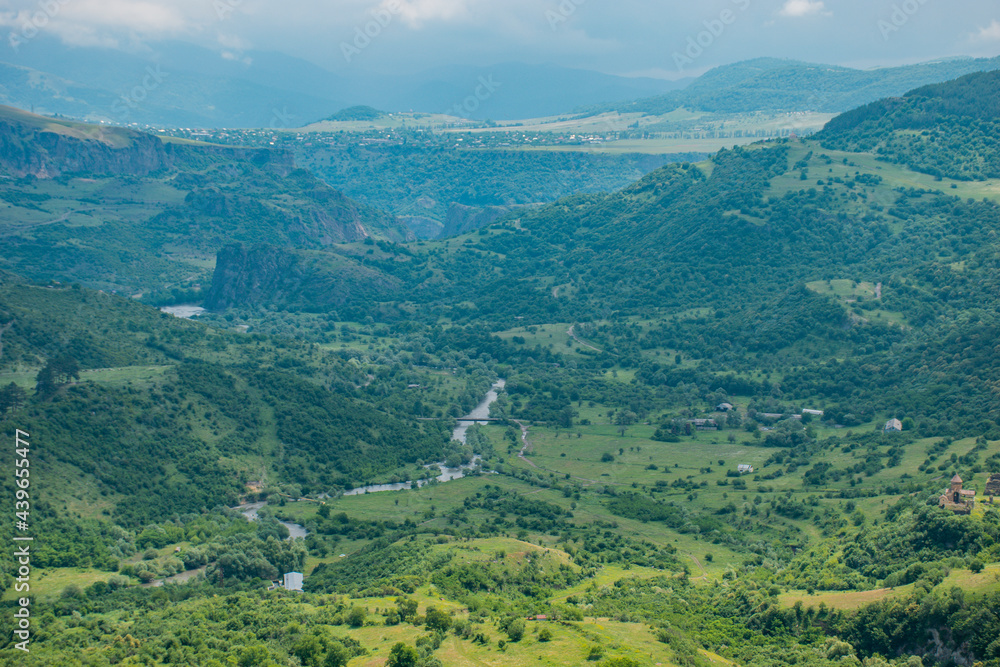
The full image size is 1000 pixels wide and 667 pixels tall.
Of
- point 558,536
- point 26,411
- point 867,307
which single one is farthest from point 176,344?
point 867,307

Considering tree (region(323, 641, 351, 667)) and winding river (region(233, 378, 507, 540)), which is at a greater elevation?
tree (region(323, 641, 351, 667))

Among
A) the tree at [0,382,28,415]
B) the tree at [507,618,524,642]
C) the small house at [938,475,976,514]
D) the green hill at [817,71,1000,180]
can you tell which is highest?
the green hill at [817,71,1000,180]

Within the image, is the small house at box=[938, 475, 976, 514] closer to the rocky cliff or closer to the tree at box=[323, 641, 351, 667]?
the tree at box=[323, 641, 351, 667]

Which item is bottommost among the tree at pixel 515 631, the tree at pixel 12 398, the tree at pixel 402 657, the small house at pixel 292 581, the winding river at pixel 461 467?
the winding river at pixel 461 467

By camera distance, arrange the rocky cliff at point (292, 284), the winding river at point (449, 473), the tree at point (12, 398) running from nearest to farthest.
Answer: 1. the winding river at point (449, 473)
2. the tree at point (12, 398)
3. the rocky cliff at point (292, 284)

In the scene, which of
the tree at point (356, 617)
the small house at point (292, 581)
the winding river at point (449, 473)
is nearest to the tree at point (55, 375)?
the winding river at point (449, 473)

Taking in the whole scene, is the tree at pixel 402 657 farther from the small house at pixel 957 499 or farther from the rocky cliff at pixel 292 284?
the rocky cliff at pixel 292 284

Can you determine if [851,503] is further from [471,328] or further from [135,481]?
[471,328]

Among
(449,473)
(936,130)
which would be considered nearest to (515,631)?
(449,473)

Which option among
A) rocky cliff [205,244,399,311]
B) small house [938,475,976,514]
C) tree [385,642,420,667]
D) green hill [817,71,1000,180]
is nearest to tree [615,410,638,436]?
small house [938,475,976,514]
